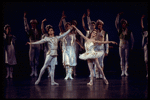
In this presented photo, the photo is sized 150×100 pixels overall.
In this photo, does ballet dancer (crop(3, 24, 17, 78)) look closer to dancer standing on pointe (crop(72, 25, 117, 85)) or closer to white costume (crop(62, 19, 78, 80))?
white costume (crop(62, 19, 78, 80))

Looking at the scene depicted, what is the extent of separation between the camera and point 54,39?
193 inches

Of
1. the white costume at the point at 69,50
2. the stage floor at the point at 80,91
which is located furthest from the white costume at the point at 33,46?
the stage floor at the point at 80,91

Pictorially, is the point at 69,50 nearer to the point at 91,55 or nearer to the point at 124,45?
the point at 91,55

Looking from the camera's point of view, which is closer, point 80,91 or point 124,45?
point 80,91

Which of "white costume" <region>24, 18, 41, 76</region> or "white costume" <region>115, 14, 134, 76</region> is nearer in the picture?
"white costume" <region>115, 14, 134, 76</region>

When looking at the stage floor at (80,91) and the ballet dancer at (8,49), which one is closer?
the stage floor at (80,91)

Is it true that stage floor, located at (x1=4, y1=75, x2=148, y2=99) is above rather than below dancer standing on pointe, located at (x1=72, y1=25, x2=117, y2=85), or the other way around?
below

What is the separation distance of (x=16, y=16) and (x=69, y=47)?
3044 millimetres

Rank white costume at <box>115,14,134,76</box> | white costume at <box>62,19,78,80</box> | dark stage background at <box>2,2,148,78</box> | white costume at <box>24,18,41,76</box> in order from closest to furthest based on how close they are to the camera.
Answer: white costume at <box>62,19,78,80</box> → white costume at <box>115,14,134,76</box> → white costume at <box>24,18,41,76</box> → dark stage background at <box>2,2,148,78</box>

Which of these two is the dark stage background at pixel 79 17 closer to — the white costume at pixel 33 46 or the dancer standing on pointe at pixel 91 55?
the white costume at pixel 33 46

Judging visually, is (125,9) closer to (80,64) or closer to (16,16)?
(80,64)

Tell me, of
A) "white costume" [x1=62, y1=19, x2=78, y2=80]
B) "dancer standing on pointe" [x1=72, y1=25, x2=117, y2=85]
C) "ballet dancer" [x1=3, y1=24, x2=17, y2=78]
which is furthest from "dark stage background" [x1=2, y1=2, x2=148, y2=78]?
"dancer standing on pointe" [x1=72, y1=25, x2=117, y2=85]

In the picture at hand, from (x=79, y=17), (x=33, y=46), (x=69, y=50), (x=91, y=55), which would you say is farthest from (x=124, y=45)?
(x=33, y=46)

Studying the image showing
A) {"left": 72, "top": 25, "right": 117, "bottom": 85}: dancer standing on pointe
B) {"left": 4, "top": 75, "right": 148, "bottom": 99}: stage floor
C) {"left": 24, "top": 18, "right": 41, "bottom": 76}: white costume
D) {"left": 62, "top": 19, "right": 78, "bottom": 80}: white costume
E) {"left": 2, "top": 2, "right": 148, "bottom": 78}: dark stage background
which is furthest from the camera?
{"left": 2, "top": 2, "right": 148, "bottom": 78}: dark stage background
